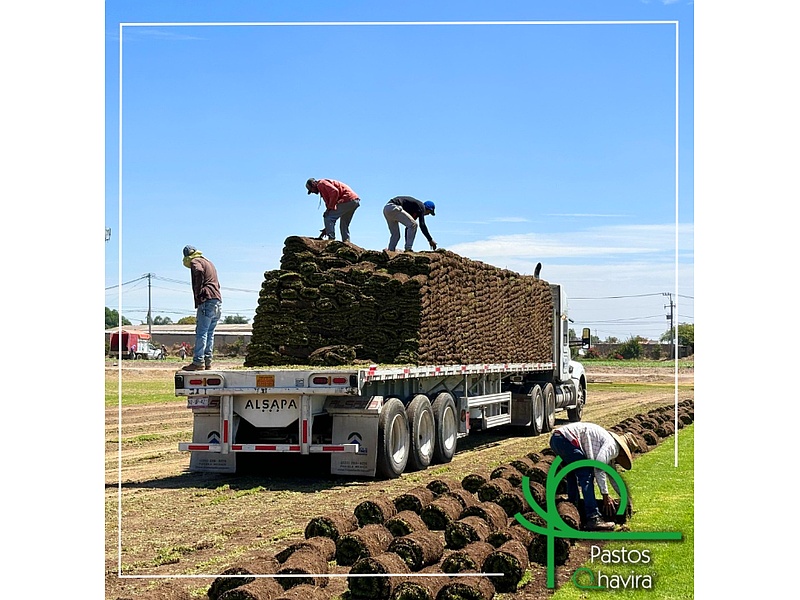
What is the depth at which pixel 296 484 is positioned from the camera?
506 inches

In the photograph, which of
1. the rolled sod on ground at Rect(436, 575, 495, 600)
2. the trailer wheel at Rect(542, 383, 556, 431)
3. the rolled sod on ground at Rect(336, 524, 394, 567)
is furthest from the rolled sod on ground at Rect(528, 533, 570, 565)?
the trailer wheel at Rect(542, 383, 556, 431)

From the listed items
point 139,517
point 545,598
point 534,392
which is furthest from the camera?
point 534,392

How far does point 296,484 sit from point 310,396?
53.6 inches

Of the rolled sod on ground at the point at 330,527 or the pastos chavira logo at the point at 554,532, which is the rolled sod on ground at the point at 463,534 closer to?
the pastos chavira logo at the point at 554,532

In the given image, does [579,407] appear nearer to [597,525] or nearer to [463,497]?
[463,497]

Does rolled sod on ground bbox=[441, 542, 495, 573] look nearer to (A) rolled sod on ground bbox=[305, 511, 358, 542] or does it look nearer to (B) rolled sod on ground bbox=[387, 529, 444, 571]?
(B) rolled sod on ground bbox=[387, 529, 444, 571]

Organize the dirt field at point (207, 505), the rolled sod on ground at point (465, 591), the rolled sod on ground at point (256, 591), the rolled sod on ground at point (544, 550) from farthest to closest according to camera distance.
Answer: the dirt field at point (207, 505)
the rolled sod on ground at point (544, 550)
the rolled sod on ground at point (465, 591)
the rolled sod on ground at point (256, 591)

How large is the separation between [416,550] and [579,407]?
55.8 ft

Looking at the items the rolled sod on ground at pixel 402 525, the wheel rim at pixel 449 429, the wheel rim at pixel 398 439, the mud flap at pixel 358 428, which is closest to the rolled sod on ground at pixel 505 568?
the rolled sod on ground at pixel 402 525

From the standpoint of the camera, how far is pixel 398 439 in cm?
1336

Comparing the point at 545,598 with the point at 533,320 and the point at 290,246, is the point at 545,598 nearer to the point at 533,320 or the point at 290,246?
the point at 290,246

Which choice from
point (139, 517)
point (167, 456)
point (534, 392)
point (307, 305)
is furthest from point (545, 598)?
point (534, 392)

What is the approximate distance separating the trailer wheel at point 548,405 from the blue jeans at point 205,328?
32.3 ft

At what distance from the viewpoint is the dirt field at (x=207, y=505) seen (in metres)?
8.30
